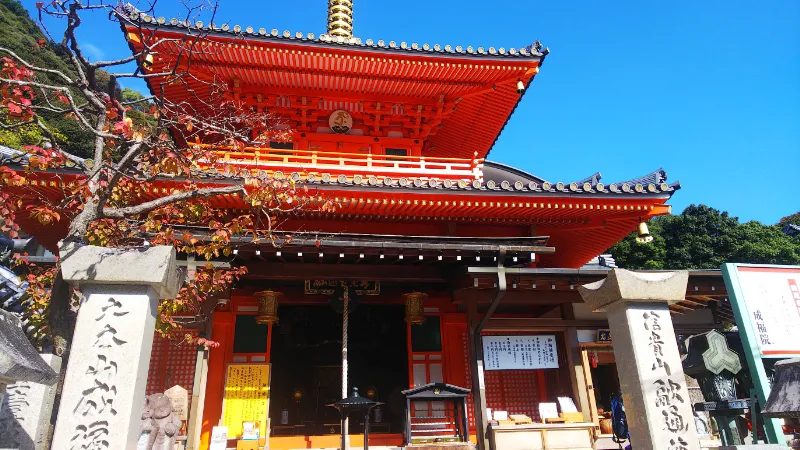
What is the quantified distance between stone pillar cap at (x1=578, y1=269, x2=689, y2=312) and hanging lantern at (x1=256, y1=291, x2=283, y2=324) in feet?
22.0

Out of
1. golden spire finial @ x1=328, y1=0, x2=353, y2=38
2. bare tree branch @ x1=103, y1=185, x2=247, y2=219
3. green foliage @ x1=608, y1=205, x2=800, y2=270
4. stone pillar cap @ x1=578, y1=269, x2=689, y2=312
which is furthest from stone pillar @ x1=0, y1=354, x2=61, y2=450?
green foliage @ x1=608, y1=205, x2=800, y2=270

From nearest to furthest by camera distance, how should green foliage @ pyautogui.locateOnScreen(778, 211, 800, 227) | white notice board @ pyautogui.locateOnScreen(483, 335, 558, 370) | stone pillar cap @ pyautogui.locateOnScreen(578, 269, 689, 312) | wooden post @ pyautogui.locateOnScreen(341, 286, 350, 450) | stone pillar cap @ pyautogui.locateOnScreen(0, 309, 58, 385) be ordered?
stone pillar cap @ pyautogui.locateOnScreen(0, 309, 58, 385), stone pillar cap @ pyautogui.locateOnScreen(578, 269, 689, 312), wooden post @ pyautogui.locateOnScreen(341, 286, 350, 450), white notice board @ pyautogui.locateOnScreen(483, 335, 558, 370), green foliage @ pyautogui.locateOnScreen(778, 211, 800, 227)

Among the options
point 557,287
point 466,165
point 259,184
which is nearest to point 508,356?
point 557,287

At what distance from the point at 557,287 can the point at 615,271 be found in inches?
202

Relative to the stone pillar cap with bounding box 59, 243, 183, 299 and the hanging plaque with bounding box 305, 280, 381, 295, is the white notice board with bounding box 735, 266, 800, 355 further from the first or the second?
the stone pillar cap with bounding box 59, 243, 183, 299

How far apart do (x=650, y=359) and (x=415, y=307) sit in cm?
584

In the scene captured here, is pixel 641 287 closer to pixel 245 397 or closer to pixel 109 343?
pixel 109 343

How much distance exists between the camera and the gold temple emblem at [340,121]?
12859mm

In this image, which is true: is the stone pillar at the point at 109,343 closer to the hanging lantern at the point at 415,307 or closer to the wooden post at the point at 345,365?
the wooden post at the point at 345,365

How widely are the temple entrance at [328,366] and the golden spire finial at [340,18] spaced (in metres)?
9.04

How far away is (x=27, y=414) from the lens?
5.09 meters

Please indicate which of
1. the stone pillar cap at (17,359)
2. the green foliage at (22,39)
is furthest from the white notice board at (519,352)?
the green foliage at (22,39)

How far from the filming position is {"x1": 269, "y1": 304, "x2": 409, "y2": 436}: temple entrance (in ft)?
45.5

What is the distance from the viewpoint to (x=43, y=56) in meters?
35.8
